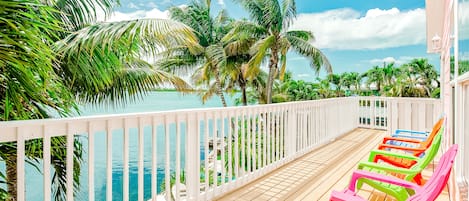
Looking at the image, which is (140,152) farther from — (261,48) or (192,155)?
(261,48)

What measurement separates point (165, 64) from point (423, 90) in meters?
19.1

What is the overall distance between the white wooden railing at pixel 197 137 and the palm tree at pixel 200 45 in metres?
8.53

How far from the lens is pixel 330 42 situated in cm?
4497

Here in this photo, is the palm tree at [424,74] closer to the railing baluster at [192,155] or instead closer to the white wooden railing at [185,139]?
the white wooden railing at [185,139]

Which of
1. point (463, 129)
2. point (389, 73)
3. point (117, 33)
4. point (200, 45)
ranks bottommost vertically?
point (463, 129)

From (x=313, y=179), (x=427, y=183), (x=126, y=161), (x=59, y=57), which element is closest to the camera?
(x=427, y=183)

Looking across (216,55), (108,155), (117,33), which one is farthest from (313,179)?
(216,55)

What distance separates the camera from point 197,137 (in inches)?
112

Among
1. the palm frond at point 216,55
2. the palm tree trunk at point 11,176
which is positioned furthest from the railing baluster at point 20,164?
the palm frond at point 216,55

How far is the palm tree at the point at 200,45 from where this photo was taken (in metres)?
14.8

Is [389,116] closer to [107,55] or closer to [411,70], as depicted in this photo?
[107,55]

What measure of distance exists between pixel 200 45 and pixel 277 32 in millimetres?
4275

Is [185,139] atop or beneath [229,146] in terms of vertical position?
atop

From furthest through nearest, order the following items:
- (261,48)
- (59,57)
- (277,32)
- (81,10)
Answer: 1. (277,32)
2. (261,48)
3. (81,10)
4. (59,57)
